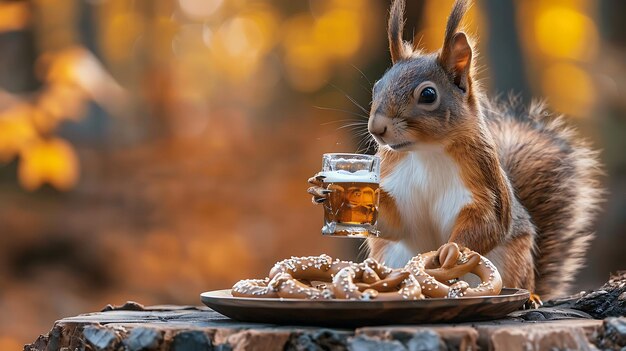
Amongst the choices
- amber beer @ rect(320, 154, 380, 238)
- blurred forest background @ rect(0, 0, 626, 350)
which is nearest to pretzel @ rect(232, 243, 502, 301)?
amber beer @ rect(320, 154, 380, 238)

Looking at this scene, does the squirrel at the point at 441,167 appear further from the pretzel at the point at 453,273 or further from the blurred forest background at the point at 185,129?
the blurred forest background at the point at 185,129

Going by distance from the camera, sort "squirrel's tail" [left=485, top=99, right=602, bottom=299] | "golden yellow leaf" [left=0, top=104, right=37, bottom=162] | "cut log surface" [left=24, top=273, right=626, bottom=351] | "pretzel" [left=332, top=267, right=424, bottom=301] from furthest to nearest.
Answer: "golden yellow leaf" [left=0, top=104, right=37, bottom=162] < "squirrel's tail" [left=485, top=99, right=602, bottom=299] < "pretzel" [left=332, top=267, right=424, bottom=301] < "cut log surface" [left=24, top=273, right=626, bottom=351]

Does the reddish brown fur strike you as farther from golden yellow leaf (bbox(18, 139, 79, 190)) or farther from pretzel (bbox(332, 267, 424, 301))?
golden yellow leaf (bbox(18, 139, 79, 190))

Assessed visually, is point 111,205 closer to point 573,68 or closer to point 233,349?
point 573,68

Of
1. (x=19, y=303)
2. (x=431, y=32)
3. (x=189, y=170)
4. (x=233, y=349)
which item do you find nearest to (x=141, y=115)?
(x=189, y=170)

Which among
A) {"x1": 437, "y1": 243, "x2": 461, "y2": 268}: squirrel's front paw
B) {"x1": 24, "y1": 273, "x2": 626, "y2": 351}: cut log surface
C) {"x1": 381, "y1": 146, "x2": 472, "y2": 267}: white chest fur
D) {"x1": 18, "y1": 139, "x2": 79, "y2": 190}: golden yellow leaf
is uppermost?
{"x1": 18, "y1": 139, "x2": 79, "y2": 190}: golden yellow leaf

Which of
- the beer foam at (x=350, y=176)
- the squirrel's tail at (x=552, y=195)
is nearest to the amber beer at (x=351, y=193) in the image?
the beer foam at (x=350, y=176)
